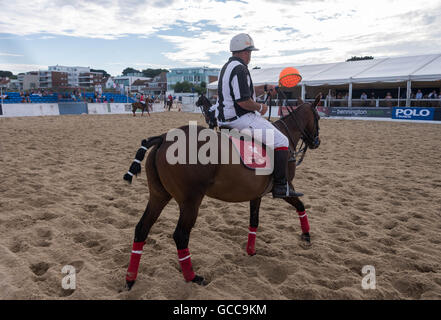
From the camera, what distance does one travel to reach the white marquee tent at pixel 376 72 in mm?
20938

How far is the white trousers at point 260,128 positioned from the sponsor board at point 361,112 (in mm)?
20869

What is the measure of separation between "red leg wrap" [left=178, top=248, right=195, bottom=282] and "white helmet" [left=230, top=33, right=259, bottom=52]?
227 centimetres

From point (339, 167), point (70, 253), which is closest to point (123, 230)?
point (70, 253)

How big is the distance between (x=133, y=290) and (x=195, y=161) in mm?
1420

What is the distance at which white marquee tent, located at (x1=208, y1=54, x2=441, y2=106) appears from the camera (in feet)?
68.7

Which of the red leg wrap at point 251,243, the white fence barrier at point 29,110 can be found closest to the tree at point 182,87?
the white fence barrier at point 29,110

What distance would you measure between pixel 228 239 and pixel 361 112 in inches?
841

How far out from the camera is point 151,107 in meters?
30.5

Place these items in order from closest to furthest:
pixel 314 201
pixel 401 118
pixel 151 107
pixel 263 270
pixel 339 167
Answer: pixel 263 270, pixel 314 201, pixel 339 167, pixel 401 118, pixel 151 107

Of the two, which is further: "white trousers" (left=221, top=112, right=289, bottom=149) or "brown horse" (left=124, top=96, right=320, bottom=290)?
"white trousers" (left=221, top=112, right=289, bottom=149)

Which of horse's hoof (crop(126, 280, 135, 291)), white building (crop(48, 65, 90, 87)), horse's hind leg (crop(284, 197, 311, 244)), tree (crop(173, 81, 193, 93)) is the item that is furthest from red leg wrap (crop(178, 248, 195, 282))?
white building (crop(48, 65, 90, 87))

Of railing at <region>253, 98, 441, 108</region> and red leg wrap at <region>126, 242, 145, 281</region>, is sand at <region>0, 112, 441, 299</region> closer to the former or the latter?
Answer: red leg wrap at <region>126, 242, 145, 281</region>

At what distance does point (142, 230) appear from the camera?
3037 millimetres
